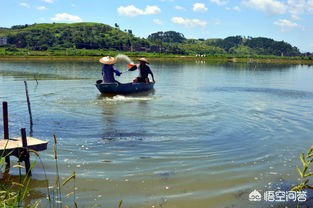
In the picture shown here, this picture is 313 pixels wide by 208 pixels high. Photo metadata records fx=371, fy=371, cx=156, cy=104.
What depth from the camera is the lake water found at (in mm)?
9680

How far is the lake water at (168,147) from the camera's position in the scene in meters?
9.68

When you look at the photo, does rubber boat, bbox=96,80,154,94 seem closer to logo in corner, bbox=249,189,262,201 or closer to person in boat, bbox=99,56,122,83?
person in boat, bbox=99,56,122,83

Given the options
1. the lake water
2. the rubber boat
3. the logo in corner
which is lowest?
the logo in corner

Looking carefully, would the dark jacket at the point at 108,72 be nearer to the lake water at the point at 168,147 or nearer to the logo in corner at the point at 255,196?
the lake water at the point at 168,147

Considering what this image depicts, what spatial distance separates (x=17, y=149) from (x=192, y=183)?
4.84 meters

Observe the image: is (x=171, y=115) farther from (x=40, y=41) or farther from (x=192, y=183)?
(x=40, y=41)

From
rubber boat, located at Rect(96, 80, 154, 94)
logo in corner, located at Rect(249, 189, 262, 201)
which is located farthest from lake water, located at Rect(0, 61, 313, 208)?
rubber boat, located at Rect(96, 80, 154, 94)

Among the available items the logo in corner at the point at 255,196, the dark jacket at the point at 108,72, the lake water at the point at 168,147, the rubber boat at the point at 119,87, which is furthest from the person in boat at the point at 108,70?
the logo in corner at the point at 255,196

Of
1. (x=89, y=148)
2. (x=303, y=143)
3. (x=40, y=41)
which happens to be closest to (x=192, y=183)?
(x=89, y=148)

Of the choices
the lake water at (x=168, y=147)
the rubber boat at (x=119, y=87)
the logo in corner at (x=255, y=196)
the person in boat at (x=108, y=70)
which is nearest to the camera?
the logo in corner at (x=255, y=196)

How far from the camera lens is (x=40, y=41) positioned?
5851 inches

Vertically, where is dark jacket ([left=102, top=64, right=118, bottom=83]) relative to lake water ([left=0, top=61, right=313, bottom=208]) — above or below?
above

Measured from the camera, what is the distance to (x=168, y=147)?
13609 millimetres

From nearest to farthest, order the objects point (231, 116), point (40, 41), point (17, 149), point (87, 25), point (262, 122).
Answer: point (17, 149) < point (262, 122) < point (231, 116) < point (40, 41) < point (87, 25)
